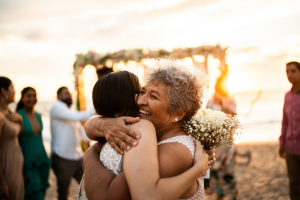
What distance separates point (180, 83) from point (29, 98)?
408 cm

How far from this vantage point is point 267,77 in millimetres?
33094

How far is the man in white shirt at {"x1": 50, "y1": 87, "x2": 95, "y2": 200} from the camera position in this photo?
505 centimetres

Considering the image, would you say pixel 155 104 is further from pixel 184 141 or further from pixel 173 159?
pixel 173 159

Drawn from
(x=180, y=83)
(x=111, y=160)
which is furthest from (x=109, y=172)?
(x=180, y=83)

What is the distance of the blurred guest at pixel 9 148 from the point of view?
3.96 metres

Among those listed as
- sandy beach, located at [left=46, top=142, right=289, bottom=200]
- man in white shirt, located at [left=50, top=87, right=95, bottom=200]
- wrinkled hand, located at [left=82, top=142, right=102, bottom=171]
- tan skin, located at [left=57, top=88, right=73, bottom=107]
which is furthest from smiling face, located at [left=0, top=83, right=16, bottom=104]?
sandy beach, located at [left=46, top=142, right=289, bottom=200]

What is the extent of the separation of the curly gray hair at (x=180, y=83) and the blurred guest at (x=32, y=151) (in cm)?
375

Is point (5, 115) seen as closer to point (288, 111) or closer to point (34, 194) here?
point (34, 194)

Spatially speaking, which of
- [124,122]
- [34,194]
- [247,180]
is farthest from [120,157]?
[247,180]

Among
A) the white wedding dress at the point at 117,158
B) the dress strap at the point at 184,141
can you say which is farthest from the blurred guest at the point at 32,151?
the dress strap at the point at 184,141

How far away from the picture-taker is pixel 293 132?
4.41m

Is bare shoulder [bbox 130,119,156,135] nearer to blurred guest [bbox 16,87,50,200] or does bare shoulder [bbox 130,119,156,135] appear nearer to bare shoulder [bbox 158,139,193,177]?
bare shoulder [bbox 158,139,193,177]

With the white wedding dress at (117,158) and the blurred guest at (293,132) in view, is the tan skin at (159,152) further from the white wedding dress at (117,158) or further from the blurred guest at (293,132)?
the blurred guest at (293,132)

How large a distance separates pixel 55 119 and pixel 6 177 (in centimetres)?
156
